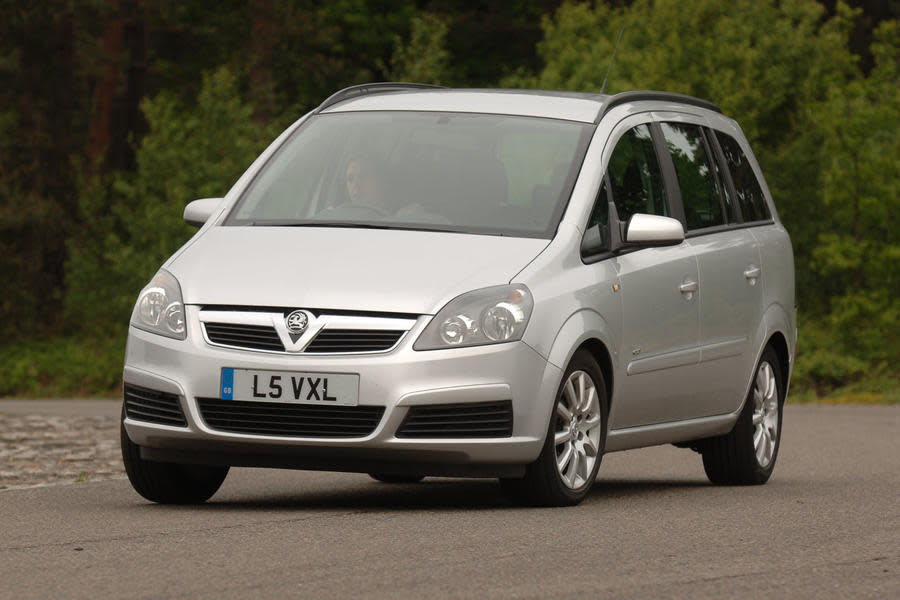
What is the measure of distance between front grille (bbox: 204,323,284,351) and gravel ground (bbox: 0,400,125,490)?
8.86 feet

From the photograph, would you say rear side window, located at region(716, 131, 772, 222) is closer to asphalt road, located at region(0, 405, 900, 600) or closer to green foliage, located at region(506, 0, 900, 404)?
asphalt road, located at region(0, 405, 900, 600)

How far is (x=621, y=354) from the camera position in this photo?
955 centimetres

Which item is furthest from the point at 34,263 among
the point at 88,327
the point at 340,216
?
the point at 340,216

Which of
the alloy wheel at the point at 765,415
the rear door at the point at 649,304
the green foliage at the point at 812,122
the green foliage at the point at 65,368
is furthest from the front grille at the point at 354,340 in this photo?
the green foliage at the point at 65,368

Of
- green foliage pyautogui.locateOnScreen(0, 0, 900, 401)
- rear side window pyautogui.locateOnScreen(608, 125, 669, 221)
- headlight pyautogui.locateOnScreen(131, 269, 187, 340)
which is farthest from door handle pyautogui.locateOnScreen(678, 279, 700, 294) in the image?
green foliage pyautogui.locateOnScreen(0, 0, 900, 401)

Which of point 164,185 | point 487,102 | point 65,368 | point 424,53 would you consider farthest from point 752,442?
point 164,185

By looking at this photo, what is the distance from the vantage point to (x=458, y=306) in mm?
8508

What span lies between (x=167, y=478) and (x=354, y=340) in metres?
1.40

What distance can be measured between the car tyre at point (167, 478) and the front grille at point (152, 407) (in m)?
0.14

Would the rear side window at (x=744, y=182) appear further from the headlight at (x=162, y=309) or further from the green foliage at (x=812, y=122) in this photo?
the green foliage at (x=812, y=122)

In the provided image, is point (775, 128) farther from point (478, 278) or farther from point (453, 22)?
point (478, 278)

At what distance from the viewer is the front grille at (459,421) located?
27.9 ft

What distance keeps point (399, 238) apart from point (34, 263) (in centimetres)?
4046

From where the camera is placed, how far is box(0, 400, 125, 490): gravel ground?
11906 mm
